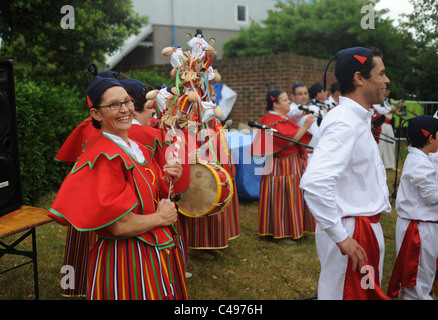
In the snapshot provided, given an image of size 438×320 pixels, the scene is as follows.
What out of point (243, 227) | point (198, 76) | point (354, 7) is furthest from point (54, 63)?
point (354, 7)

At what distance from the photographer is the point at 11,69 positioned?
282 cm

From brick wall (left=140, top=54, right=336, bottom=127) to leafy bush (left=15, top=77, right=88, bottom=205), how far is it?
4705 mm

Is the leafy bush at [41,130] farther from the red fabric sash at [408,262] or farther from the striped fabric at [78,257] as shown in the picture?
the red fabric sash at [408,262]

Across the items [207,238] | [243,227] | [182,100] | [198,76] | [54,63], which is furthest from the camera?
[54,63]

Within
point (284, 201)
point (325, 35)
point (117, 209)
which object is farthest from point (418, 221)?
point (325, 35)

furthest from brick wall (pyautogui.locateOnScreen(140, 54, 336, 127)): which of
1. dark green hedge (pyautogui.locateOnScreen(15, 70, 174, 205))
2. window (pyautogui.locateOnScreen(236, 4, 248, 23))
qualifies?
window (pyautogui.locateOnScreen(236, 4, 248, 23))

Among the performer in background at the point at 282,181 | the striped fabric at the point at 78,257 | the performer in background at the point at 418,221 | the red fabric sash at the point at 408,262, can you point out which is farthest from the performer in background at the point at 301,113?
the striped fabric at the point at 78,257

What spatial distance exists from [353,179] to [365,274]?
50 cm

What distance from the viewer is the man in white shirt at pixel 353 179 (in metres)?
1.92

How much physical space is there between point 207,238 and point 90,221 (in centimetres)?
266

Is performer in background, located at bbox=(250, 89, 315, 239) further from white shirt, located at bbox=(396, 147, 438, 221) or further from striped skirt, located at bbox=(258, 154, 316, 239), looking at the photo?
white shirt, located at bbox=(396, 147, 438, 221)

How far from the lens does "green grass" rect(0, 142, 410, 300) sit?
373cm

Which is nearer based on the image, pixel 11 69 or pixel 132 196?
pixel 132 196

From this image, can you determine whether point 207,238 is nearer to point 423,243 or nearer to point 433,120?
point 423,243
